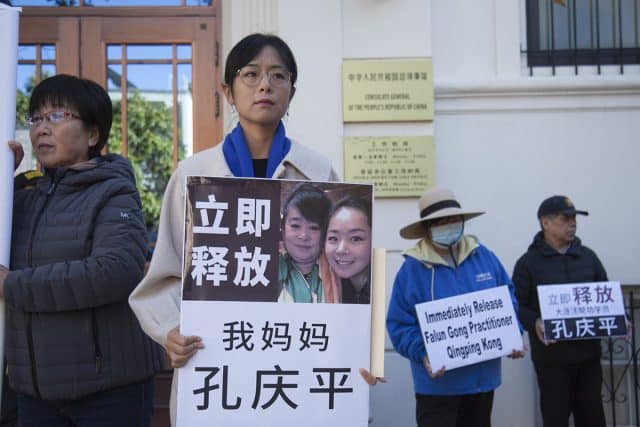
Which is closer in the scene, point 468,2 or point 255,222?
point 255,222

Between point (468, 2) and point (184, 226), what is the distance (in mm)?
4264

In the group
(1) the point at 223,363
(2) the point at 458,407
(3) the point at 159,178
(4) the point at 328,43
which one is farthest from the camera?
(3) the point at 159,178

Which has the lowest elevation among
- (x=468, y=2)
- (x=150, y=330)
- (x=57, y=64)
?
(x=150, y=330)

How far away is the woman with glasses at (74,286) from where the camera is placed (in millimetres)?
2527

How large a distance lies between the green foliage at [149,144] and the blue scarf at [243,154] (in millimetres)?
3639

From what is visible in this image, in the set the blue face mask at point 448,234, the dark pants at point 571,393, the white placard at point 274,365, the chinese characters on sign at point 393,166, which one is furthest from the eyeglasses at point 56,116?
the dark pants at point 571,393

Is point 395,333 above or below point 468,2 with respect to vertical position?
below

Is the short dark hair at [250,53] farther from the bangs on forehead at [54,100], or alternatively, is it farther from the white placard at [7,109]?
the white placard at [7,109]

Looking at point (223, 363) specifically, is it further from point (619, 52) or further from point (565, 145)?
point (619, 52)

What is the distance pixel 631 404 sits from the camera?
5.75 meters

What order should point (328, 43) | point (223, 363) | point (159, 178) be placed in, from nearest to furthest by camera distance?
point (223, 363) < point (328, 43) < point (159, 178)

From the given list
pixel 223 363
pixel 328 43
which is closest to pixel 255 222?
pixel 223 363

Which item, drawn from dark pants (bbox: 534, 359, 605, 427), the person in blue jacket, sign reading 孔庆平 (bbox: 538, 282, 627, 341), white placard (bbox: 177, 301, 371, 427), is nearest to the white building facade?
dark pants (bbox: 534, 359, 605, 427)

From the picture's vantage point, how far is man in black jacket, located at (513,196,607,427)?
4.89m
